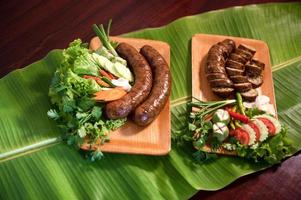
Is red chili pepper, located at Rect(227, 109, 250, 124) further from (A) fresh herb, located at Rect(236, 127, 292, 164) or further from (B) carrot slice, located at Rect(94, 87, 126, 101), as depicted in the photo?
(B) carrot slice, located at Rect(94, 87, 126, 101)

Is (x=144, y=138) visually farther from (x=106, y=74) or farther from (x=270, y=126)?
(x=270, y=126)

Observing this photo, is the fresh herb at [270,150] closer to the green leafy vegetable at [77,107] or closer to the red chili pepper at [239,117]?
the red chili pepper at [239,117]

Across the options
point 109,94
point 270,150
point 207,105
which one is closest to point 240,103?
point 207,105

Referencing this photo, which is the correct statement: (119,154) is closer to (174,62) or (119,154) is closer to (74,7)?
(174,62)

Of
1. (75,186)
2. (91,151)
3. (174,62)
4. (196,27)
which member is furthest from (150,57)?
(75,186)

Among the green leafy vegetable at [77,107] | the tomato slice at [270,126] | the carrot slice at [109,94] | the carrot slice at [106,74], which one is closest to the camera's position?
the green leafy vegetable at [77,107]

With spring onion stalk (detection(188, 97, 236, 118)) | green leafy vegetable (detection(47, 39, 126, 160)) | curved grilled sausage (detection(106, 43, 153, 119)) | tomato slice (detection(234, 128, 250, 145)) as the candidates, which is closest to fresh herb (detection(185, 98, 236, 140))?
spring onion stalk (detection(188, 97, 236, 118))

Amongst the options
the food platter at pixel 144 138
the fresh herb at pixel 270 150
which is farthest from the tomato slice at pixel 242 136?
the food platter at pixel 144 138
